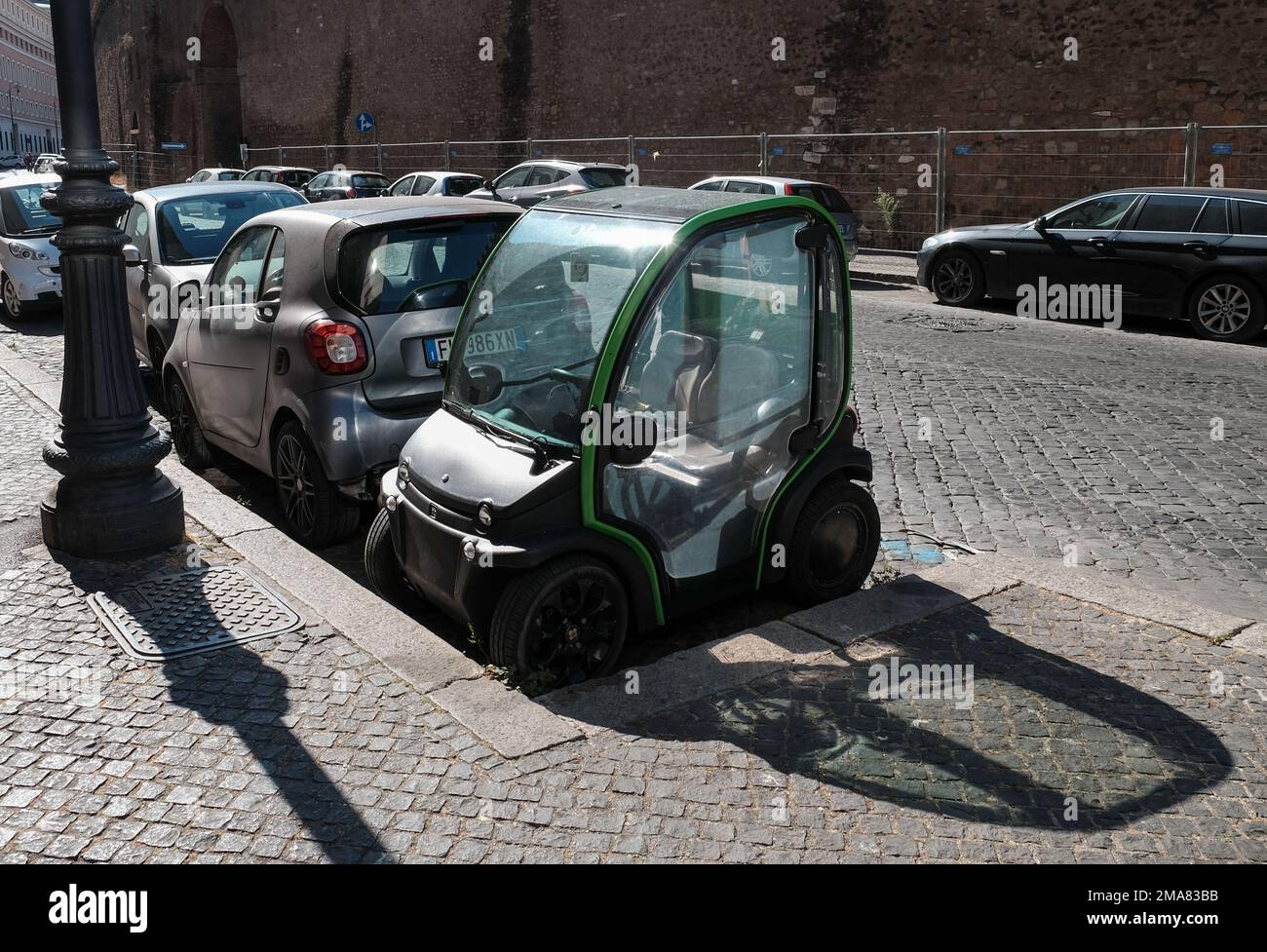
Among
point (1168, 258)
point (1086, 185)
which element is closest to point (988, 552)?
point (1168, 258)

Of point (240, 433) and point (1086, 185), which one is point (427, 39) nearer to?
point (1086, 185)

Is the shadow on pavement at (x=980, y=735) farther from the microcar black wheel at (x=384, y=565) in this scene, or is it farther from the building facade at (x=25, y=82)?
the building facade at (x=25, y=82)

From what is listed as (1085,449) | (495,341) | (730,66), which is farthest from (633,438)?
(730,66)

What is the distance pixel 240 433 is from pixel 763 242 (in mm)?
3341

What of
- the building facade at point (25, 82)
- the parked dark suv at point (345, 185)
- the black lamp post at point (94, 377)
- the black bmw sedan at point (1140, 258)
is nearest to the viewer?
the black lamp post at point (94, 377)

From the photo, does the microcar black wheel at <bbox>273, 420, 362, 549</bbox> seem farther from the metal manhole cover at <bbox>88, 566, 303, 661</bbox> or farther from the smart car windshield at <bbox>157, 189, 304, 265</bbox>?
the smart car windshield at <bbox>157, 189, 304, 265</bbox>

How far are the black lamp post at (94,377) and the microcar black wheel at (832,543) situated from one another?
2786 millimetres

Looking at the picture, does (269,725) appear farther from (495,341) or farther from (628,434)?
(495,341)

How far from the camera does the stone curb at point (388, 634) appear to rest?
12.8 feet

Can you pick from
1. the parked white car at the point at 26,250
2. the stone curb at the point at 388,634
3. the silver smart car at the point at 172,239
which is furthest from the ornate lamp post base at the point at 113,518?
the parked white car at the point at 26,250

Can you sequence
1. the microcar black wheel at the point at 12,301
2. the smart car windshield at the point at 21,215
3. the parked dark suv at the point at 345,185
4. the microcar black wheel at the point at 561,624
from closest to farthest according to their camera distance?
the microcar black wheel at the point at 561,624 → the microcar black wheel at the point at 12,301 → the smart car windshield at the point at 21,215 → the parked dark suv at the point at 345,185

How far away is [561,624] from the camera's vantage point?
4.34 metres

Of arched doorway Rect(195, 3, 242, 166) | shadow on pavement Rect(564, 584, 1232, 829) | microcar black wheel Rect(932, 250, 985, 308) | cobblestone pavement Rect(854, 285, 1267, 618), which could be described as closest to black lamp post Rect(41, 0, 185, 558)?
shadow on pavement Rect(564, 584, 1232, 829)

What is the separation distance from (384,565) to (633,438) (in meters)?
1.39
